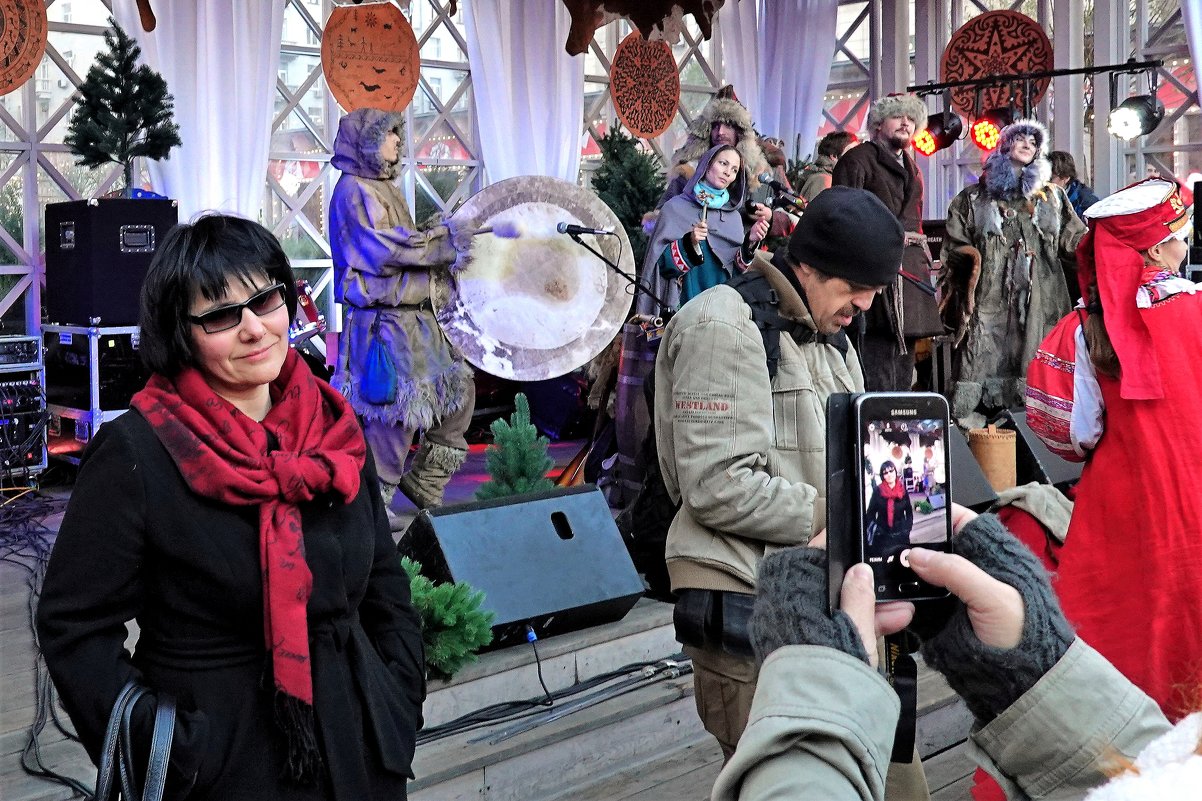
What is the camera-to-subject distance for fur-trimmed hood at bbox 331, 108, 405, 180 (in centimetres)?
509

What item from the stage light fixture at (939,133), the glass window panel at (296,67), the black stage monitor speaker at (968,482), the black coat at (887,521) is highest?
the glass window panel at (296,67)

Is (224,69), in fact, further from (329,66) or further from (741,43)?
(741,43)

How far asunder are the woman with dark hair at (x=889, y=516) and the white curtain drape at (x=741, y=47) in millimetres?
10370

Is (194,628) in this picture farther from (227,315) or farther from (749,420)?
(749,420)

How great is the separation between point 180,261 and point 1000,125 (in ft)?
31.5

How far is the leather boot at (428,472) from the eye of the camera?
217 inches

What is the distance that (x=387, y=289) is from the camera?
520 cm

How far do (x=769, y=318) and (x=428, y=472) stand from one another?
3531mm

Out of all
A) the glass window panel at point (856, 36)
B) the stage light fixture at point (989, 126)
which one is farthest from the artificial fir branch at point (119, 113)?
the glass window panel at point (856, 36)

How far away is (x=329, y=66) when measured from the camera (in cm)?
736

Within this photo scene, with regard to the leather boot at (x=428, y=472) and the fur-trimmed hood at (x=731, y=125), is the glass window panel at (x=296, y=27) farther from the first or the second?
the leather boot at (x=428, y=472)

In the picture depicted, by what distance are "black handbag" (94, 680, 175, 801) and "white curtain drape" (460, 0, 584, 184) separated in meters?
7.46

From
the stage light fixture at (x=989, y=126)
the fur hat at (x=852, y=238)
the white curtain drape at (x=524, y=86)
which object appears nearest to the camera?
the fur hat at (x=852, y=238)

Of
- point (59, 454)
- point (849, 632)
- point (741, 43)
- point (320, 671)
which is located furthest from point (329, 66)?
point (849, 632)
